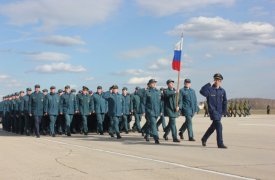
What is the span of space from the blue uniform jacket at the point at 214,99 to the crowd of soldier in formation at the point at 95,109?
2.12 metres

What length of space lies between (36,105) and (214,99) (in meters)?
9.02

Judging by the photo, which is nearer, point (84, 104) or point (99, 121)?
point (99, 121)

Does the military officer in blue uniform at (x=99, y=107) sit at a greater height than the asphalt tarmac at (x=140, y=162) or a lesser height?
greater

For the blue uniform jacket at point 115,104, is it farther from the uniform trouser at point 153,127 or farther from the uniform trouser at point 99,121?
the uniform trouser at point 153,127

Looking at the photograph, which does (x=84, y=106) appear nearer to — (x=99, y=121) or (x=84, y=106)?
(x=84, y=106)

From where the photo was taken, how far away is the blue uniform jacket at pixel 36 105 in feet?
67.2

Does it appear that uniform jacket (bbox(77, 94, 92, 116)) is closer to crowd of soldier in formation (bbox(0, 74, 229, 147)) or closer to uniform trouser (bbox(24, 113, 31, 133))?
crowd of soldier in formation (bbox(0, 74, 229, 147))

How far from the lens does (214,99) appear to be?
1379 centimetres

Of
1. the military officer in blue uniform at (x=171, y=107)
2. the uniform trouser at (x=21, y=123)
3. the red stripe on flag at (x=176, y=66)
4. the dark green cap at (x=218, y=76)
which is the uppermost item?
the red stripe on flag at (x=176, y=66)

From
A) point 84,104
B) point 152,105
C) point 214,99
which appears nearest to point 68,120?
point 84,104

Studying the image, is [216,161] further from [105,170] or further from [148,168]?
[105,170]

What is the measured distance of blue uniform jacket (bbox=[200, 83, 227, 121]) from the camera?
13.7 m

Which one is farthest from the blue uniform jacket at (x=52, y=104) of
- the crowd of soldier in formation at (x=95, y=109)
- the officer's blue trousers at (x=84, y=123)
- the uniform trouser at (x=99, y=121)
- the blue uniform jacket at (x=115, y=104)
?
the blue uniform jacket at (x=115, y=104)

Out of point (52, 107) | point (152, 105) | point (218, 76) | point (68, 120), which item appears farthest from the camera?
point (68, 120)
